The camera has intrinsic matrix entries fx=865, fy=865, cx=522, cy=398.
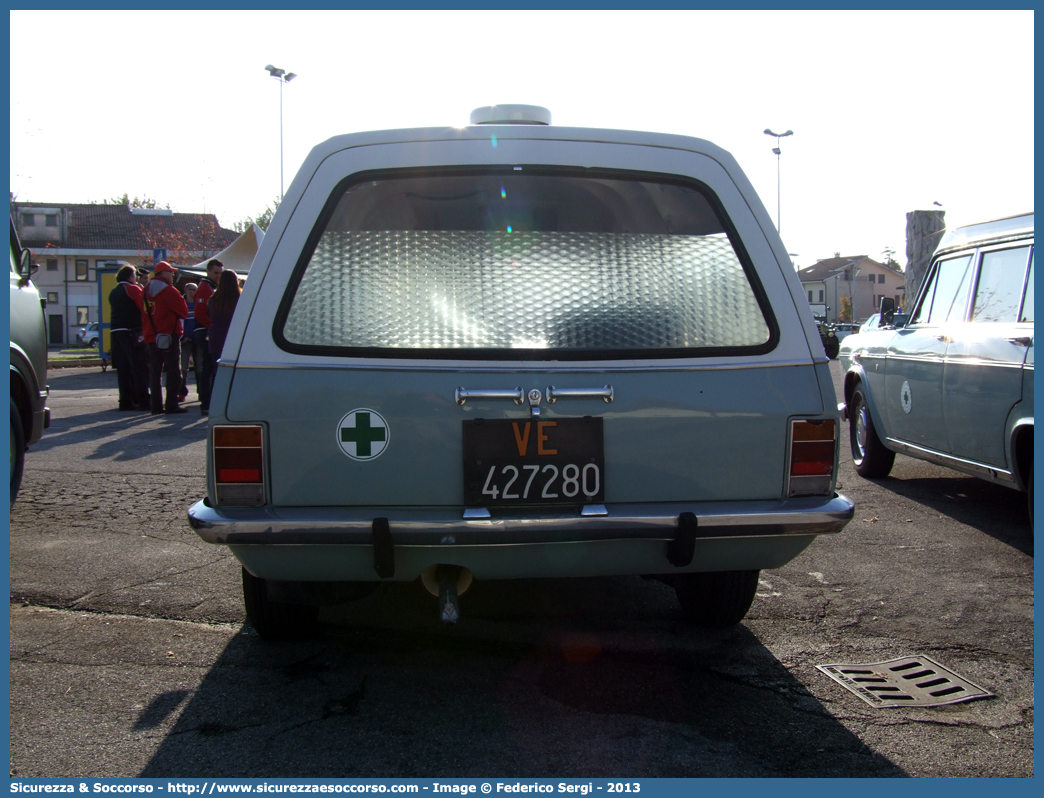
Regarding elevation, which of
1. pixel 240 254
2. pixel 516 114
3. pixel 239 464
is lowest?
pixel 239 464

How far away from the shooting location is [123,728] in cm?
267

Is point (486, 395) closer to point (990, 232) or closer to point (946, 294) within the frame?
point (990, 232)

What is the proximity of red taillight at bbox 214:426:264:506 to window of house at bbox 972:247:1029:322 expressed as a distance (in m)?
4.45

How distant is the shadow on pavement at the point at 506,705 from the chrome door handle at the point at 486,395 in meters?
1.00

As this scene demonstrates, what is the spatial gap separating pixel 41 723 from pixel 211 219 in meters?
53.5

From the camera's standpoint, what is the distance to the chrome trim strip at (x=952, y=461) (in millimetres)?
4977

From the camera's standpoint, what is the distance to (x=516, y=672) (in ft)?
10.2

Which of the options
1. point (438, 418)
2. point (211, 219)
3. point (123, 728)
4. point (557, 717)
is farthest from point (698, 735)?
point (211, 219)

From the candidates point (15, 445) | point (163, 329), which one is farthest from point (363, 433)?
point (163, 329)

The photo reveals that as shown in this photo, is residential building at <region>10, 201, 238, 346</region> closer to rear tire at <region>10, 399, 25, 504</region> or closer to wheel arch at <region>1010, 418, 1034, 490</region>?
rear tire at <region>10, 399, 25, 504</region>

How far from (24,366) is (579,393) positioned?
10.9 feet

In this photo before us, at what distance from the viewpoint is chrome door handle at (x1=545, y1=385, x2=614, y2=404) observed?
2.70 metres
